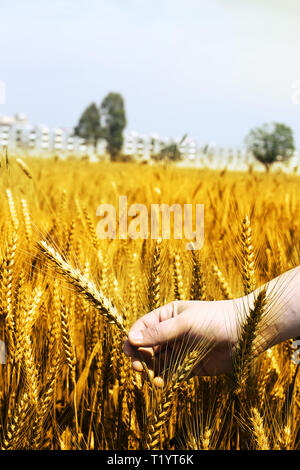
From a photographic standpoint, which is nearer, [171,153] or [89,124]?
[171,153]

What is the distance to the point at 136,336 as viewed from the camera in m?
0.50

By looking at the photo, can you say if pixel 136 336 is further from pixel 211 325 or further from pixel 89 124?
pixel 89 124

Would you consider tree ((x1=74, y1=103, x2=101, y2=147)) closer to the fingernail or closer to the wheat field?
the wheat field

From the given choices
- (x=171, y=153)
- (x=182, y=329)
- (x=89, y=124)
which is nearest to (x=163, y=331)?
(x=182, y=329)

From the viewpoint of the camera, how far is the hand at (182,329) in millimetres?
510

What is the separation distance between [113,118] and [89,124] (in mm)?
2095

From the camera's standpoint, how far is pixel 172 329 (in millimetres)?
514

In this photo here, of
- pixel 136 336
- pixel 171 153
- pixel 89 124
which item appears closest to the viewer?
pixel 136 336

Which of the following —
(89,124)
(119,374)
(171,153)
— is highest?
(89,124)

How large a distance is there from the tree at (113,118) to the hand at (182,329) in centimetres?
3168

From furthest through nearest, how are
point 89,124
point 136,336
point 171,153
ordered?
point 89,124
point 171,153
point 136,336

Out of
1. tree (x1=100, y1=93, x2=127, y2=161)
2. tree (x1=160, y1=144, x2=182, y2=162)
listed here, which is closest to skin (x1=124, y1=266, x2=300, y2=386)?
tree (x1=160, y1=144, x2=182, y2=162)

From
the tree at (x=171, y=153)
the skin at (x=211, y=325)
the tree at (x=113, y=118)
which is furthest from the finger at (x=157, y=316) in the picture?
the tree at (x=113, y=118)

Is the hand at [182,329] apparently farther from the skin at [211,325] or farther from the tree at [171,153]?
the tree at [171,153]
